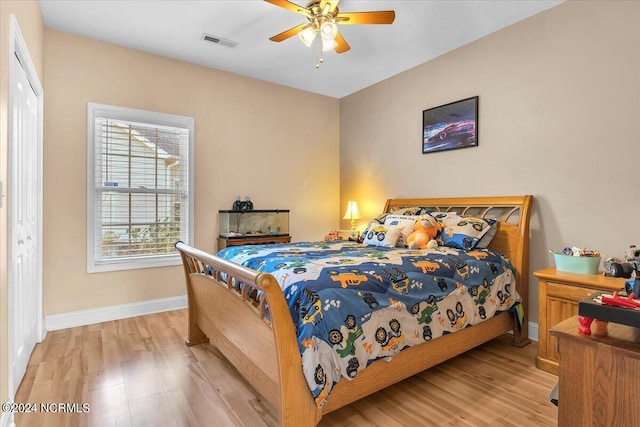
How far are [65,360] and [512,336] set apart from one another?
12.0ft

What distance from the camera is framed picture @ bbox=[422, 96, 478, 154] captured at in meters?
3.46

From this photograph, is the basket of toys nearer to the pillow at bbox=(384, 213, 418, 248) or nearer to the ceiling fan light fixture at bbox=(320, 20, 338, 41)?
the pillow at bbox=(384, 213, 418, 248)

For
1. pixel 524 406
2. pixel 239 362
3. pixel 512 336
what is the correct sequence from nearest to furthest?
pixel 524 406, pixel 239 362, pixel 512 336

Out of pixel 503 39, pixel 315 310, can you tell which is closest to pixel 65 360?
pixel 315 310

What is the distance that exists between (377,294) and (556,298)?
142 cm

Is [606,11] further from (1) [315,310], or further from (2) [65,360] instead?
(2) [65,360]

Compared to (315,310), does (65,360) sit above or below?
below

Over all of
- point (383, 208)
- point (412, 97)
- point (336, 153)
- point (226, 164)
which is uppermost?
point (412, 97)

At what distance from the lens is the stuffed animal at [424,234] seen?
9.82 feet

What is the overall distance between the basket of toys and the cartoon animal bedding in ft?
1.25

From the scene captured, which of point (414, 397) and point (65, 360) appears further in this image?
point (65, 360)

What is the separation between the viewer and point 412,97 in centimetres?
408

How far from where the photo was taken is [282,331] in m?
1.53

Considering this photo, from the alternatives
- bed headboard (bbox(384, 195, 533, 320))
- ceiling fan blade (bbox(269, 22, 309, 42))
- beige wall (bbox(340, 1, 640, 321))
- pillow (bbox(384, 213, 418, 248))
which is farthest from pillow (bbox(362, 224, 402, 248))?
ceiling fan blade (bbox(269, 22, 309, 42))
